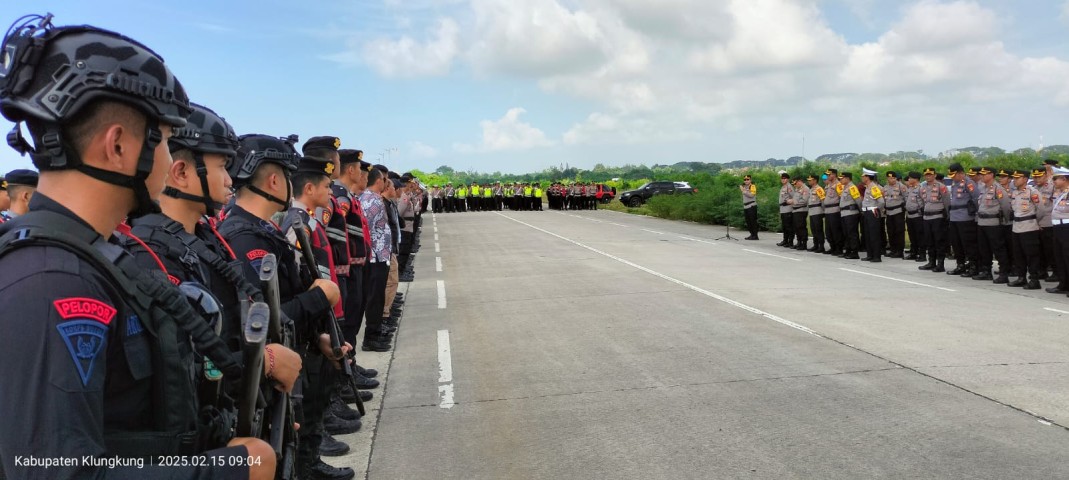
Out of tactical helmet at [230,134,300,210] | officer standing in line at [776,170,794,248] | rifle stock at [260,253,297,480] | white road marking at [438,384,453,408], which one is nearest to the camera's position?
rifle stock at [260,253,297,480]

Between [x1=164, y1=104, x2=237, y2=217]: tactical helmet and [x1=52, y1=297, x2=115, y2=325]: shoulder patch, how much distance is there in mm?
1638

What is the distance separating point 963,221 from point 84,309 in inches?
628

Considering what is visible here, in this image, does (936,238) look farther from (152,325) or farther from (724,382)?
(152,325)

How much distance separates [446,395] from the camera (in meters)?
6.56

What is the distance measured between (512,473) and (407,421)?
146 centimetres

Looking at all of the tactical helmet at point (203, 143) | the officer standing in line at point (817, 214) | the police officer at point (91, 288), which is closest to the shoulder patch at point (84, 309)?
the police officer at point (91, 288)

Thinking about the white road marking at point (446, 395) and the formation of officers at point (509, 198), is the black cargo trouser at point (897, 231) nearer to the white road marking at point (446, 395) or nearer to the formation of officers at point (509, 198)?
the white road marking at point (446, 395)

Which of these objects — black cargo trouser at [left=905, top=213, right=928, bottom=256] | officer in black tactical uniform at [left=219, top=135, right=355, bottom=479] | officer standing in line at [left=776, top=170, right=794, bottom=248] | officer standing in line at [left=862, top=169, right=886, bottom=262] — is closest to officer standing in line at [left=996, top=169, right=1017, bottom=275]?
black cargo trouser at [left=905, top=213, right=928, bottom=256]

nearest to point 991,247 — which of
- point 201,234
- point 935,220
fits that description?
point 935,220

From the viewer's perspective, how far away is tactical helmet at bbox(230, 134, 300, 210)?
4033 millimetres

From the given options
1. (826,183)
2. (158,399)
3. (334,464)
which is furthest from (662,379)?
(826,183)

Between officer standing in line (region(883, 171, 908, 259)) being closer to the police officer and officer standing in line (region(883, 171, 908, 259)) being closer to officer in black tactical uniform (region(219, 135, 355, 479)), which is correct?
officer in black tactical uniform (region(219, 135, 355, 479))

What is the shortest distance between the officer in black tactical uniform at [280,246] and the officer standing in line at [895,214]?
1653 centimetres

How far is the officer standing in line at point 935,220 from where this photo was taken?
15.3 meters
